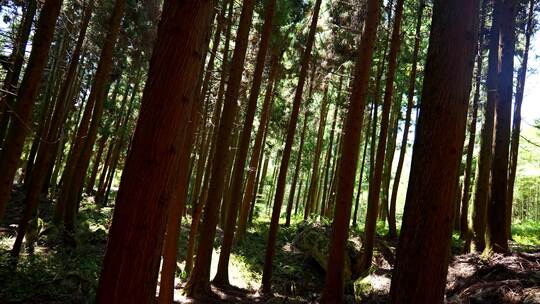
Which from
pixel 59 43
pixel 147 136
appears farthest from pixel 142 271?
pixel 59 43

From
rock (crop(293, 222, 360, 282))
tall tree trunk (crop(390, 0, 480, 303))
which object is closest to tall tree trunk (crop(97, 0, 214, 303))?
tall tree trunk (crop(390, 0, 480, 303))

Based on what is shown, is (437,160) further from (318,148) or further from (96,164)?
(96,164)

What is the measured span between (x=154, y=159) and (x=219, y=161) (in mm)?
7150

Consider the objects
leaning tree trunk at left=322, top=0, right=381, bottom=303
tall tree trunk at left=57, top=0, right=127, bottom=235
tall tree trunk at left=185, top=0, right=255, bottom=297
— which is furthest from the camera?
tall tree trunk at left=57, top=0, right=127, bottom=235

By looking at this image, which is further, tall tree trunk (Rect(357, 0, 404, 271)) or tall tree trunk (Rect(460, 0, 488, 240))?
tall tree trunk (Rect(460, 0, 488, 240))

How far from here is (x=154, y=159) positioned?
223 centimetres

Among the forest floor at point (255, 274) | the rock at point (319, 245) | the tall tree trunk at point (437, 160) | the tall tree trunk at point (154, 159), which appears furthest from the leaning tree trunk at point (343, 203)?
the tall tree trunk at point (154, 159)

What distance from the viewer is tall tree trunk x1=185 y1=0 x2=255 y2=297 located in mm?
9055

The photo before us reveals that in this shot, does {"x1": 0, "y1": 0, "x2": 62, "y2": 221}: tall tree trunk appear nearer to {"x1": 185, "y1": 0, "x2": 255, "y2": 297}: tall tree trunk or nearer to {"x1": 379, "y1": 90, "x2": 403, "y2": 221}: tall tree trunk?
{"x1": 185, "y1": 0, "x2": 255, "y2": 297}: tall tree trunk

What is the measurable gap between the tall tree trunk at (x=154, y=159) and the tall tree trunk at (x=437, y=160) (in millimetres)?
2145

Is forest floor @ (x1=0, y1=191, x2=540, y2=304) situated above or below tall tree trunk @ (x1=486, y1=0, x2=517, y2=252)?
below

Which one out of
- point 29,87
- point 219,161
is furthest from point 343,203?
point 29,87

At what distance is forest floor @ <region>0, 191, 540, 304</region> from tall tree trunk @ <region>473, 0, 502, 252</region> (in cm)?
72

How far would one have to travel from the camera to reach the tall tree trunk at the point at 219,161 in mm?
9055
